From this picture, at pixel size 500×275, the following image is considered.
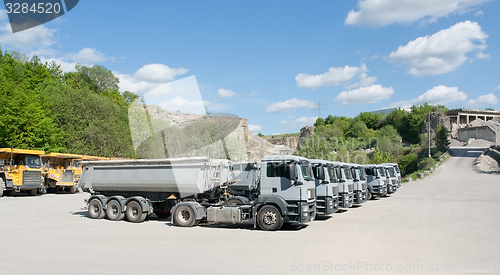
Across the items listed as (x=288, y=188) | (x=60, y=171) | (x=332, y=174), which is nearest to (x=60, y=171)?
(x=60, y=171)

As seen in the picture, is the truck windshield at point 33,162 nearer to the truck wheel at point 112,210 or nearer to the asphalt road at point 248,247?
the asphalt road at point 248,247

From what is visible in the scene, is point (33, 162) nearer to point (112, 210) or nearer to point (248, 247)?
point (112, 210)

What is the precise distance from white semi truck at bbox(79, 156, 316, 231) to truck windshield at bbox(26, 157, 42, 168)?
545 inches

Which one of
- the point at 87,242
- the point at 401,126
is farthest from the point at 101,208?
the point at 401,126

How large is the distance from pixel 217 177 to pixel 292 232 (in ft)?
12.6

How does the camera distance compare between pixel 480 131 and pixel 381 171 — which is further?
pixel 480 131

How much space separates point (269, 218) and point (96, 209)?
8.15 meters

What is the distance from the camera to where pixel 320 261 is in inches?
305

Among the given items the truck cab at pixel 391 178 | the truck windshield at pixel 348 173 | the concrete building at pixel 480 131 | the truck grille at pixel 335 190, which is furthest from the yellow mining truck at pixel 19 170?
the concrete building at pixel 480 131

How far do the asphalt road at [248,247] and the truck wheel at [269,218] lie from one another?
44 cm

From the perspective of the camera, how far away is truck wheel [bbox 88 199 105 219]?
14430 millimetres

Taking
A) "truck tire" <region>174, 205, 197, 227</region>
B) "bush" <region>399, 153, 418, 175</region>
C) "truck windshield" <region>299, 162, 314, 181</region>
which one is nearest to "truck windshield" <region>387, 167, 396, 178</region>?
"truck windshield" <region>299, 162, 314, 181</region>

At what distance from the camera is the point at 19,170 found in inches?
957

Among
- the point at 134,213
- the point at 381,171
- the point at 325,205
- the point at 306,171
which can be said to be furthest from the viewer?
the point at 381,171
